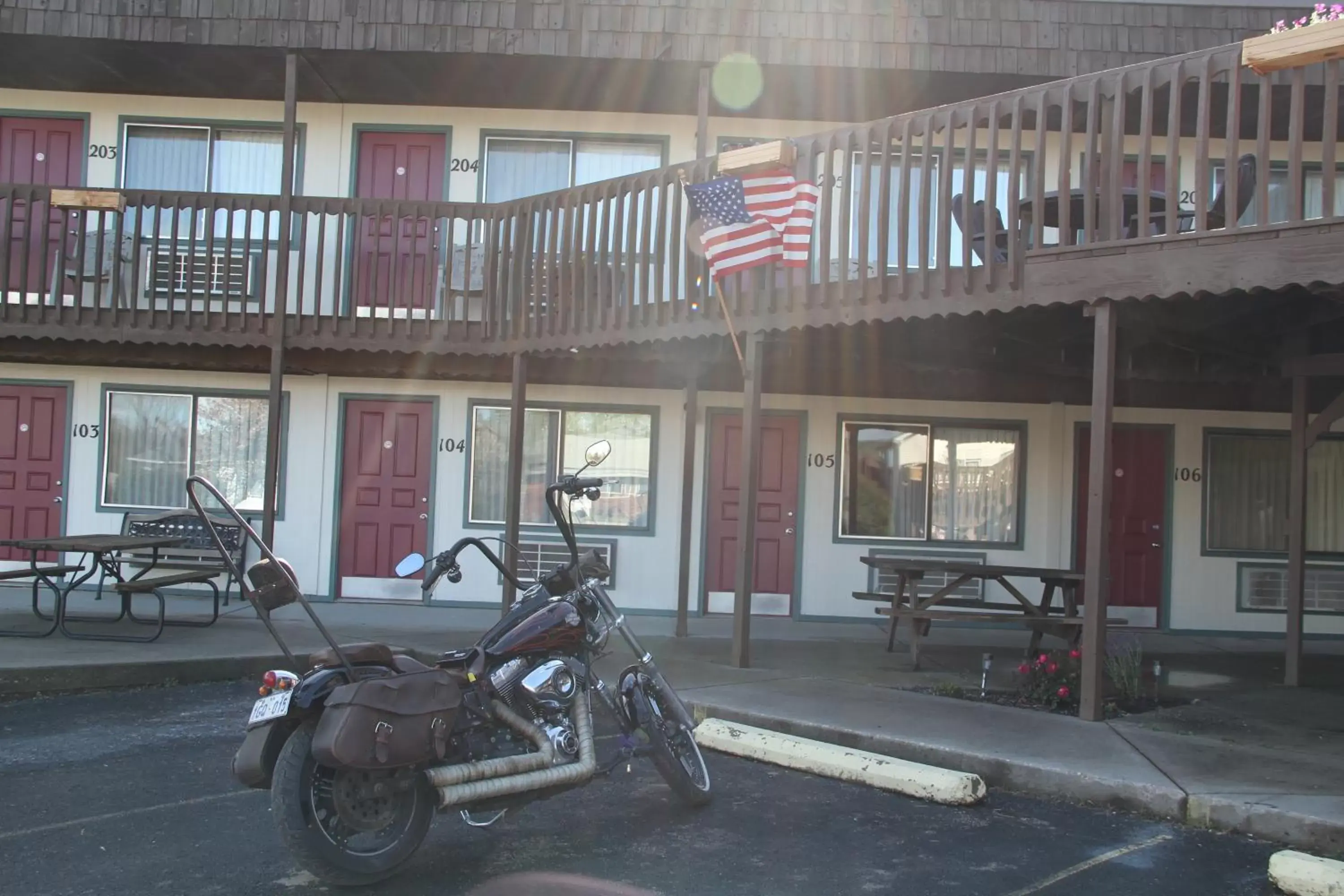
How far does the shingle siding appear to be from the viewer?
1082 cm

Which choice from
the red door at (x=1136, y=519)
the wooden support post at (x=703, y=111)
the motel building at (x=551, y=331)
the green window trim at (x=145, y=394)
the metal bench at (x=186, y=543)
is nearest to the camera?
the wooden support post at (x=703, y=111)

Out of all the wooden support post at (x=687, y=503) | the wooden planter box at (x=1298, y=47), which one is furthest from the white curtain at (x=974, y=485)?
the wooden planter box at (x=1298, y=47)

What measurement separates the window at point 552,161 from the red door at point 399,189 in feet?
1.98

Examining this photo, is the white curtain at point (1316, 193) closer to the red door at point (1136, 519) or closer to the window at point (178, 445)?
the red door at point (1136, 519)

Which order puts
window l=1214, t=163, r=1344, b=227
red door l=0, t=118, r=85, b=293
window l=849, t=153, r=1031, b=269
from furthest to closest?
red door l=0, t=118, r=85, b=293 → window l=1214, t=163, r=1344, b=227 → window l=849, t=153, r=1031, b=269

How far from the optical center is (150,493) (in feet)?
40.9

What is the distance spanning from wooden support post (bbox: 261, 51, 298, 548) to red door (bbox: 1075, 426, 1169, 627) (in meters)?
8.20

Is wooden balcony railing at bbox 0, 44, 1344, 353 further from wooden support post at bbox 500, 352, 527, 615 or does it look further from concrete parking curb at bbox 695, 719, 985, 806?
concrete parking curb at bbox 695, 719, 985, 806

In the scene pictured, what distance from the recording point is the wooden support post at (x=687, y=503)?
397 inches

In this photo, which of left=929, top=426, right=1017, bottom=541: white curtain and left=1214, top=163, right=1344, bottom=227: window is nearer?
left=1214, top=163, right=1344, bottom=227: window

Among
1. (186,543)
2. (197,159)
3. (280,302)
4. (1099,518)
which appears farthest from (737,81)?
(186,543)

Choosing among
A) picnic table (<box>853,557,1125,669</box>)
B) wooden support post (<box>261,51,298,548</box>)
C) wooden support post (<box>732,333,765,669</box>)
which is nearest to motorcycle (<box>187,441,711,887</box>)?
wooden support post (<box>732,333,765,669</box>)

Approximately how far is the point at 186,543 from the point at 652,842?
25.1ft

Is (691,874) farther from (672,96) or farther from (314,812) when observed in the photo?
(672,96)
